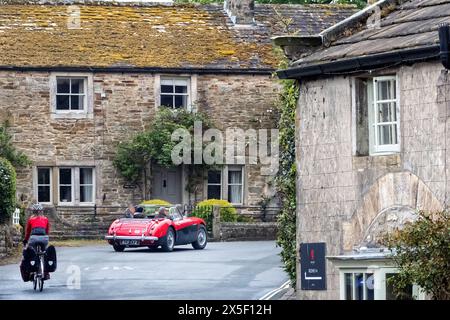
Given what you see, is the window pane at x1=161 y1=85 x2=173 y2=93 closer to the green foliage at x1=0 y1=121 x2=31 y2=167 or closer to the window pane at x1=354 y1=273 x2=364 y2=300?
the green foliage at x1=0 y1=121 x2=31 y2=167

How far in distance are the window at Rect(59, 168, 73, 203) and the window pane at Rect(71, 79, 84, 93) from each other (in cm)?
236

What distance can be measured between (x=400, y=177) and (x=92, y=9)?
24.9m

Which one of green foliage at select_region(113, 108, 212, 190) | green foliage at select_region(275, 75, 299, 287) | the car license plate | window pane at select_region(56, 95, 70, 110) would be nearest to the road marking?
green foliage at select_region(275, 75, 299, 287)

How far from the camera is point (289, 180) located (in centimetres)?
2619

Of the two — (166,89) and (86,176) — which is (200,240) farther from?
(166,89)

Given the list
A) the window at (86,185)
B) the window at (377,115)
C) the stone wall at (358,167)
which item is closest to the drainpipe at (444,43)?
the stone wall at (358,167)

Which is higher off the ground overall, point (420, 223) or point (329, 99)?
point (329, 99)

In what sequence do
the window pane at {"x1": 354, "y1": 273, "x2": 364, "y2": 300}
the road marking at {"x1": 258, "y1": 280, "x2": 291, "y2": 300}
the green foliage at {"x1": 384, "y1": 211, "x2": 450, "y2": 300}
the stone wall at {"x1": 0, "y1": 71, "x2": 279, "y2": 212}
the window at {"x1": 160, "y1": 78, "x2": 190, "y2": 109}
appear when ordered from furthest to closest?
the window at {"x1": 160, "y1": 78, "x2": 190, "y2": 109}, the stone wall at {"x1": 0, "y1": 71, "x2": 279, "y2": 212}, the road marking at {"x1": 258, "y1": 280, "x2": 291, "y2": 300}, the window pane at {"x1": 354, "y1": 273, "x2": 364, "y2": 300}, the green foliage at {"x1": 384, "y1": 211, "x2": 450, "y2": 300}

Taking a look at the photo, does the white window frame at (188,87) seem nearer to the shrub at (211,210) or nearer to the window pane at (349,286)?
the shrub at (211,210)

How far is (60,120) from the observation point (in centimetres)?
4366

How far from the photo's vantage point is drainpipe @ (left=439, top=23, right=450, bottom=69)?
21422 mm

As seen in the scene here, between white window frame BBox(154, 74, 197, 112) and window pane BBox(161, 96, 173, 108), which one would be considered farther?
window pane BBox(161, 96, 173, 108)
